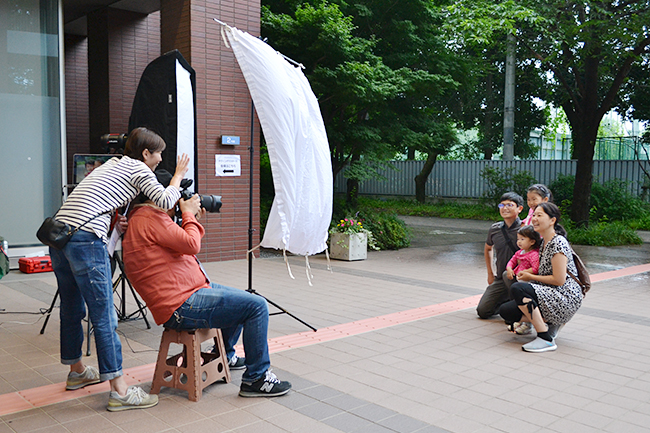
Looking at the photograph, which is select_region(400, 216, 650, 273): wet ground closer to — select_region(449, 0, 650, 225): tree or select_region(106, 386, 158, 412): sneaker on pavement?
select_region(449, 0, 650, 225): tree

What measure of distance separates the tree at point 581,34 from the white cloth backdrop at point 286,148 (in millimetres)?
8466

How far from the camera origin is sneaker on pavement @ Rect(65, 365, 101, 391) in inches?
177

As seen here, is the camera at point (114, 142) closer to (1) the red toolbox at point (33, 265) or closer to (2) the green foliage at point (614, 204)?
(1) the red toolbox at point (33, 265)

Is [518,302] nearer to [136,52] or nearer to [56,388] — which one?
[56,388]

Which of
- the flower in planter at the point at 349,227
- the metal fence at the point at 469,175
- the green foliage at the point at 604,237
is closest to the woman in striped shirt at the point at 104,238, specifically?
the flower in planter at the point at 349,227

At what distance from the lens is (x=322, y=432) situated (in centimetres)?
379

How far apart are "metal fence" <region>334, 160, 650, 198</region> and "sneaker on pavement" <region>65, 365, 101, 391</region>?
51.4 ft

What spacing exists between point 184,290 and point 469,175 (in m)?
23.8

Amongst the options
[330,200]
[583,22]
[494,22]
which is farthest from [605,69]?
[330,200]

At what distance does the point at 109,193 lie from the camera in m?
4.12

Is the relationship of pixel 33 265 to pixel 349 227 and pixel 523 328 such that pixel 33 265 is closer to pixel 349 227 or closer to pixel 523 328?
pixel 349 227

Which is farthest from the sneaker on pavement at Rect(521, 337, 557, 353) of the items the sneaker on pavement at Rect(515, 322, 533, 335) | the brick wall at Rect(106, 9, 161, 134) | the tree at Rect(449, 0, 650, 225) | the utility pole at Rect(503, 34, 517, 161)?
the utility pole at Rect(503, 34, 517, 161)

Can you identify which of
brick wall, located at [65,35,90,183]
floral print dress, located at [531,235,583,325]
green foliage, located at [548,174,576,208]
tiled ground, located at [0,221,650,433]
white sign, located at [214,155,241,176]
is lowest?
tiled ground, located at [0,221,650,433]

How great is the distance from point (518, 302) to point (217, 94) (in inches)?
281
